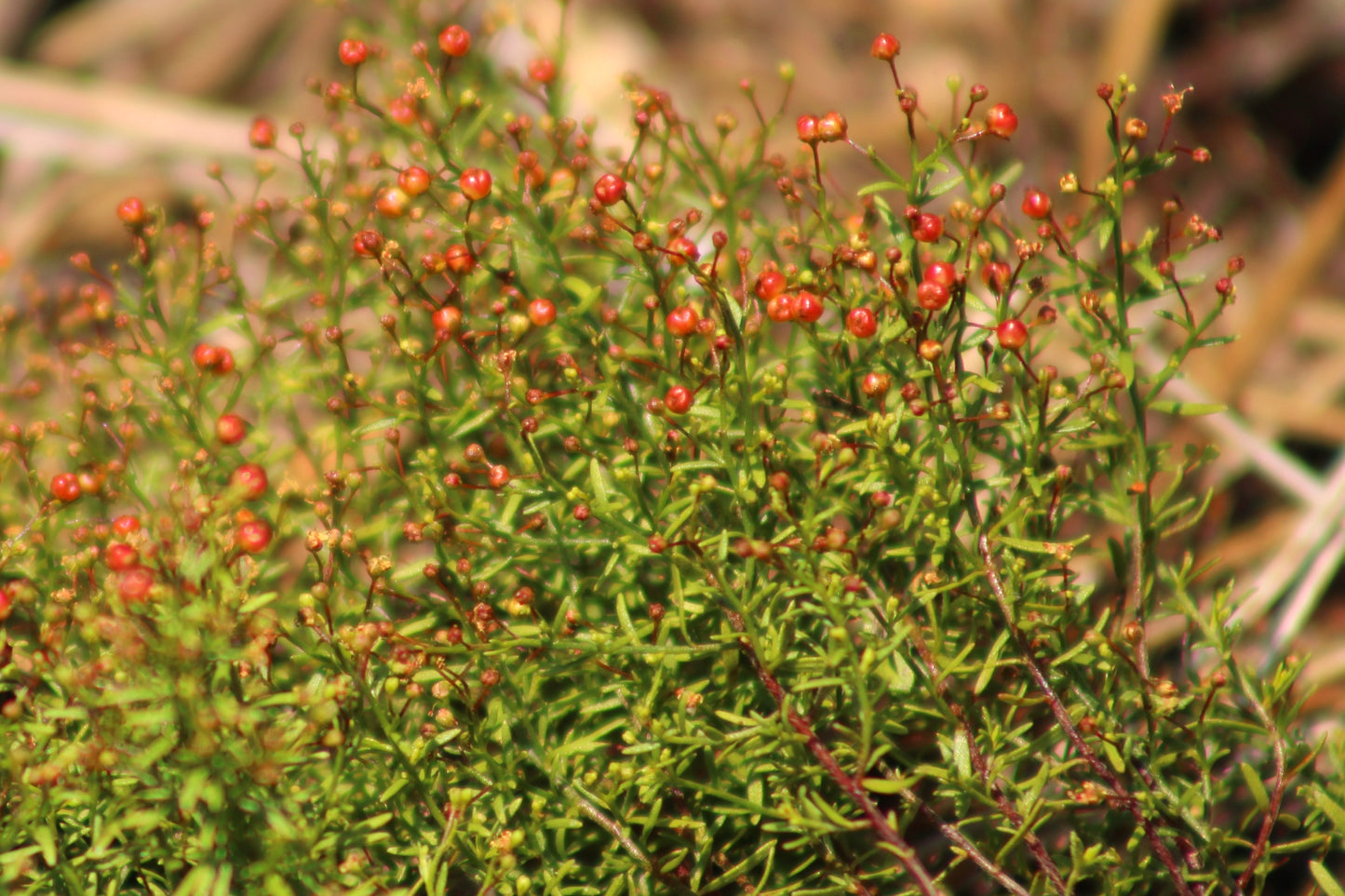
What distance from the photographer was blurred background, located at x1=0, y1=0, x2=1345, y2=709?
2.27m

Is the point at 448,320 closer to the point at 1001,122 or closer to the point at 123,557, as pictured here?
the point at 123,557

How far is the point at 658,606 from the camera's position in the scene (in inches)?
38.2

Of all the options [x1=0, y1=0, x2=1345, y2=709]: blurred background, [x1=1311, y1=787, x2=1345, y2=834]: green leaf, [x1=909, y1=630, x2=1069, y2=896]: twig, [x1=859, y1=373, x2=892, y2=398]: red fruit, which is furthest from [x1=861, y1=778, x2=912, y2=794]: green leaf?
[x1=0, y1=0, x2=1345, y2=709]: blurred background

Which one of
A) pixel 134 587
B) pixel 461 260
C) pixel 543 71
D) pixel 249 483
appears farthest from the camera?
pixel 543 71

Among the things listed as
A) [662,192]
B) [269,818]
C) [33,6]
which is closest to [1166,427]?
[662,192]

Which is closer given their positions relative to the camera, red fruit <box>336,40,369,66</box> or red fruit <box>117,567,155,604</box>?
red fruit <box>117,567,155,604</box>

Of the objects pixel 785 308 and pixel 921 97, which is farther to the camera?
pixel 921 97

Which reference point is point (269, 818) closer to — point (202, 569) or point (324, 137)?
point (202, 569)

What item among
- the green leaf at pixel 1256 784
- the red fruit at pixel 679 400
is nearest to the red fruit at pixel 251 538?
the red fruit at pixel 679 400

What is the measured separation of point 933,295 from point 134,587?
64 centimetres

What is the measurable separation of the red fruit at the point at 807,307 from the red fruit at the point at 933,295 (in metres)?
0.08

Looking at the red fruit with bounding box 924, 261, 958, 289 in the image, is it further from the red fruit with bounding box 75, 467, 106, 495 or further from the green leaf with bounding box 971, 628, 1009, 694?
the red fruit with bounding box 75, 467, 106, 495

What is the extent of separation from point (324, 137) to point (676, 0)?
102cm

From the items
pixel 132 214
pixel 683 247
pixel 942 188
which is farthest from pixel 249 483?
pixel 942 188
